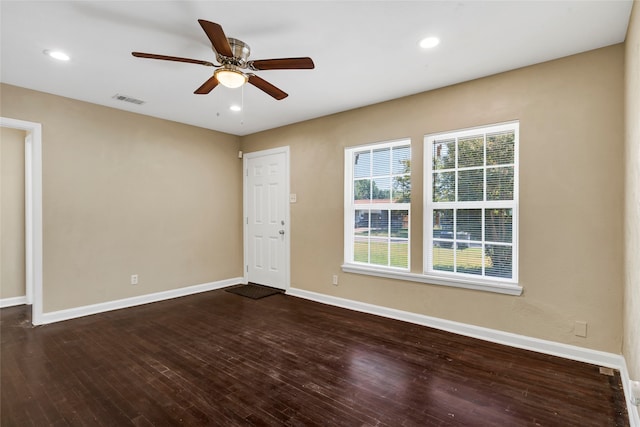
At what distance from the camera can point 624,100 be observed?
94.7 inches

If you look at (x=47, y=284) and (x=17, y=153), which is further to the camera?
(x=17, y=153)

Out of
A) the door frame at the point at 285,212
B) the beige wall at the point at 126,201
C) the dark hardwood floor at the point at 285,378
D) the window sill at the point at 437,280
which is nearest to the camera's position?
the dark hardwood floor at the point at 285,378

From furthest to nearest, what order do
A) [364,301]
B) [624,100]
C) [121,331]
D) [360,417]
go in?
1. [364,301]
2. [121,331]
3. [624,100]
4. [360,417]

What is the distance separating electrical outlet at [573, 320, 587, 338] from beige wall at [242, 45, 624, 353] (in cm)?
3

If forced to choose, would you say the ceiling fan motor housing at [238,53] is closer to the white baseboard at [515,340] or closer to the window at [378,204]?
the window at [378,204]

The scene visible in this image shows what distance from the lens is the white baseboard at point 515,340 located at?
7.80 feet

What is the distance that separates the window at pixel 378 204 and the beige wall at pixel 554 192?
18cm

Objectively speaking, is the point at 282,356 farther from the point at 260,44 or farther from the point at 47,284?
the point at 47,284

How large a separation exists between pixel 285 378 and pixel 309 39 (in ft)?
8.64

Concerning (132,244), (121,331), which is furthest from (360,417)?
(132,244)

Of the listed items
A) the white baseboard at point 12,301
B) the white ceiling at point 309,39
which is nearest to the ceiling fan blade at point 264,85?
the white ceiling at point 309,39

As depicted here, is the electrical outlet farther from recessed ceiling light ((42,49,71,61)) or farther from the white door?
recessed ceiling light ((42,49,71,61))

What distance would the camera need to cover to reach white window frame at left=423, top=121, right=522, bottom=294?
115 inches

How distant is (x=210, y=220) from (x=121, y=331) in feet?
7.03
